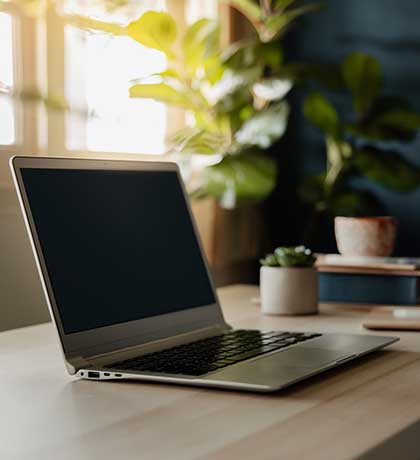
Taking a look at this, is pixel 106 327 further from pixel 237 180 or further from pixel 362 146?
pixel 362 146

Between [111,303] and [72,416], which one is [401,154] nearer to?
[111,303]

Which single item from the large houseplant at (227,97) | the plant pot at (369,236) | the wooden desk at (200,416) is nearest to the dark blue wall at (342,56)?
the large houseplant at (227,97)

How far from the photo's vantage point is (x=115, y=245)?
51.3 inches

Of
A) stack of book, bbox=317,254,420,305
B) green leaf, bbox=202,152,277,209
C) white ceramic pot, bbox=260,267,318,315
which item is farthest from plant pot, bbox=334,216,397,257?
green leaf, bbox=202,152,277,209

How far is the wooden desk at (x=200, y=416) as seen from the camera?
2.68 feet

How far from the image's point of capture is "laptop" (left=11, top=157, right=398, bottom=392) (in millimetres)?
1129

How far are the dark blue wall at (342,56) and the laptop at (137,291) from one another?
4.42 feet

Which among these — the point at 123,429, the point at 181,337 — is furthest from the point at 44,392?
the point at 181,337

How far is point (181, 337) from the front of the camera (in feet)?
4.38

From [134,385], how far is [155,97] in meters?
1.23

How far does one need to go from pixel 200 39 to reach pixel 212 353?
128 centimetres

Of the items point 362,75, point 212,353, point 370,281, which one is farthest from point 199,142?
point 212,353

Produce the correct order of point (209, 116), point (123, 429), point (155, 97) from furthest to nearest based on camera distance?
point (209, 116) < point (155, 97) < point (123, 429)

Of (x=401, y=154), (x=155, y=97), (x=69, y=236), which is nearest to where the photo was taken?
(x=69, y=236)
